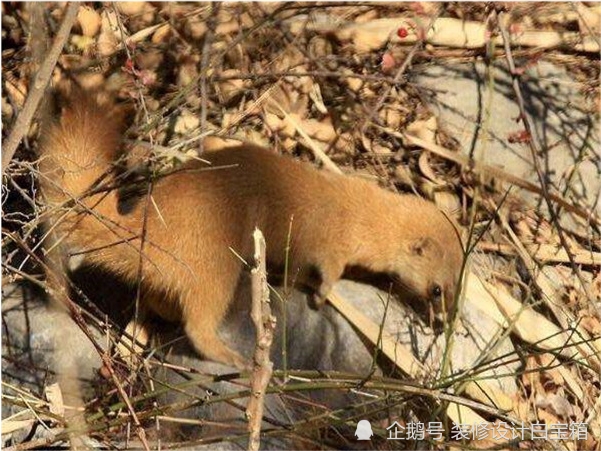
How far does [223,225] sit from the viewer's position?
4035mm

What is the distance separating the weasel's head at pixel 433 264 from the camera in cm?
436

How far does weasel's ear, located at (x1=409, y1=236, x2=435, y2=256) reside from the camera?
4375mm

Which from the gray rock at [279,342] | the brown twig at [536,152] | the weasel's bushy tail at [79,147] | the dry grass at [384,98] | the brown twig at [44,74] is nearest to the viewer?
the brown twig at [44,74]

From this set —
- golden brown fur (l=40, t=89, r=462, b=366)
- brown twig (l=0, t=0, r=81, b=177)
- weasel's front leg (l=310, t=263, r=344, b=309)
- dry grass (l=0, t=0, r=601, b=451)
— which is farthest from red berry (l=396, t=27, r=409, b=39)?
brown twig (l=0, t=0, r=81, b=177)

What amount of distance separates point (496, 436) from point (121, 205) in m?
1.80

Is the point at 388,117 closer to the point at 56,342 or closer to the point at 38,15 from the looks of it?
the point at 56,342

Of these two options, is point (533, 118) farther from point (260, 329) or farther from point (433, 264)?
point (260, 329)

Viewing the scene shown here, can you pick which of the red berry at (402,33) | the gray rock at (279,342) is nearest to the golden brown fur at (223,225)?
the gray rock at (279,342)

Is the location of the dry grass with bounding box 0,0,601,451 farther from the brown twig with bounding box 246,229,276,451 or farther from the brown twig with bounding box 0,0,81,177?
the brown twig with bounding box 246,229,276,451

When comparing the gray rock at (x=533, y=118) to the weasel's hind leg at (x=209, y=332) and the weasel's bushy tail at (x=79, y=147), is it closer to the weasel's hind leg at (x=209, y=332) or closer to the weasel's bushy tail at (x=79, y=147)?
the weasel's hind leg at (x=209, y=332)

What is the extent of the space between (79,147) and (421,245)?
1.61 m

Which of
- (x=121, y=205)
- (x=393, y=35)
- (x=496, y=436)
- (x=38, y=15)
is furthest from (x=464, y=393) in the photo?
(x=38, y=15)

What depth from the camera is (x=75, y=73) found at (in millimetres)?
4422

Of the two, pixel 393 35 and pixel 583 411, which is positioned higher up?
pixel 393 35
